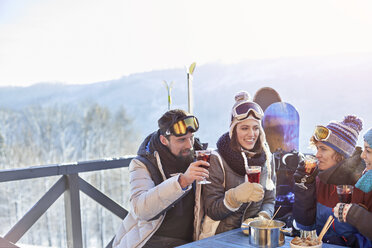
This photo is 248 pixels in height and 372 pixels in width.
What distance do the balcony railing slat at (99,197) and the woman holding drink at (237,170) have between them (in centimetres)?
135

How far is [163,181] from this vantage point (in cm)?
223

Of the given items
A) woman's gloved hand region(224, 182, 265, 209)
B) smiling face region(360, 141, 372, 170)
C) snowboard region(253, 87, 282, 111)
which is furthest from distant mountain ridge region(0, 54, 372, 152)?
smiling face region(360, 141, 372, 170)

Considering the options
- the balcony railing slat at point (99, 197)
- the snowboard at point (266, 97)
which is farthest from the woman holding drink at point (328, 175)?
the balcony railing slat at point (99, 197)

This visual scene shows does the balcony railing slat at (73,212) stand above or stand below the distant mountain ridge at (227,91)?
below

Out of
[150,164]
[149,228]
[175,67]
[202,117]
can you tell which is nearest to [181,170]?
[150,164]

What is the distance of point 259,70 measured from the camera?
35.8 ft

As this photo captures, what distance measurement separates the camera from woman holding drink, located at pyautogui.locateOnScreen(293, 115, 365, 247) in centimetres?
212

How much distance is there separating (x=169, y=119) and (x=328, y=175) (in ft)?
3.30

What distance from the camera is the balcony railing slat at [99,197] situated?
3246 mm

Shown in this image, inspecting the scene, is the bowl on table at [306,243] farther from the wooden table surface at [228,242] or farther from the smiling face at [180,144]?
the smiling face at [180,144]

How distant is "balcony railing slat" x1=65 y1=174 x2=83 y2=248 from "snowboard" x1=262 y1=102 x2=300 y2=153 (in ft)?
5.49

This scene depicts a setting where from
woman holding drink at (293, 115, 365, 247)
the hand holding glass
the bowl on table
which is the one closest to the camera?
the bowl on table

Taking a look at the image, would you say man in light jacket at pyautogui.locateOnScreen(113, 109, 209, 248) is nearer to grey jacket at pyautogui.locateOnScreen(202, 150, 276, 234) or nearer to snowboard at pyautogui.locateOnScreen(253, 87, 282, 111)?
grey jacket at pyautogui.locateOnScreen(202, 150, 276, 234)

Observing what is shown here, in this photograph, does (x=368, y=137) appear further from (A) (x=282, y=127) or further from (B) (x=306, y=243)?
(A) (x=282, y=127)
